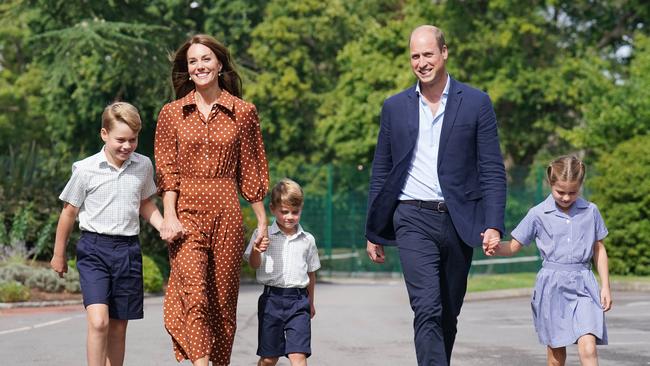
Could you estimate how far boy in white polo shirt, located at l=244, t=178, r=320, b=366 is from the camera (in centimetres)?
758

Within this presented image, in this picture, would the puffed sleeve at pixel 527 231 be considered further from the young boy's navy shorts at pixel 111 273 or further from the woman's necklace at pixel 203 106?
the young boy's navy shorts at pixel 111 273

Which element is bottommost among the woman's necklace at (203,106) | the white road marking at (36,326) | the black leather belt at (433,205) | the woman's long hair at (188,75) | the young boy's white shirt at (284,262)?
the white road marking at (36,326)

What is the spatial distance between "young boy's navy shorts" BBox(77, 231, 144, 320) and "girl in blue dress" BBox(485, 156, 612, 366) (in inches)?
83.2

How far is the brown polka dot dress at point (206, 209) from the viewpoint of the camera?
7.12m

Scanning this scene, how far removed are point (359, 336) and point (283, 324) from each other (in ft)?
16.3

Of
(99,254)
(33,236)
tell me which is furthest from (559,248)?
(33,236)

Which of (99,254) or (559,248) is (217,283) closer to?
(99,254)

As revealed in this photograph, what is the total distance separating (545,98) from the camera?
3819 cm

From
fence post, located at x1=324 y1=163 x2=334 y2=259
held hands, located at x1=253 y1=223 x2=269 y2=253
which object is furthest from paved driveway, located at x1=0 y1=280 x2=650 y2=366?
fence post, located at x1=324 y1=163 x2=334 y2=259

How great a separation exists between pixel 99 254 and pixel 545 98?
105 ft

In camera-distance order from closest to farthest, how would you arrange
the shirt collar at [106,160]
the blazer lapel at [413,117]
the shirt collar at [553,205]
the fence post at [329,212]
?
the blazer lapel at [413,117], the shirt collar at [106,160], the shirt collar at [553,205], the fence post at [329,212]

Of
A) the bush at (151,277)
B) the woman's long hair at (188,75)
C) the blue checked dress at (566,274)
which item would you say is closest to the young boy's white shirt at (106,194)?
the woman's long hair at (188,75)

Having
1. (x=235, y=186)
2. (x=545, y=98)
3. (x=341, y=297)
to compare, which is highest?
(x=545, y=98)

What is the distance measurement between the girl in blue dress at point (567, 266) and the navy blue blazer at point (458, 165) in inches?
19.7
